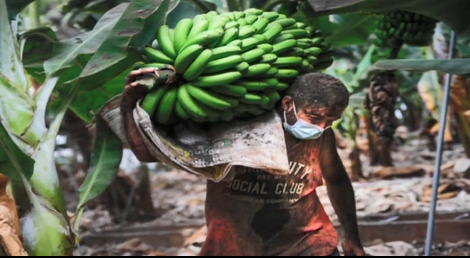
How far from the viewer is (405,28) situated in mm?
999

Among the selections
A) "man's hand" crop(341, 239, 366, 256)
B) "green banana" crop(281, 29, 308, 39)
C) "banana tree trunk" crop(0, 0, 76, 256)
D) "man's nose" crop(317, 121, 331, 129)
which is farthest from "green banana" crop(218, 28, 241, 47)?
"man's hand" crop(341, 239, 366, 256)

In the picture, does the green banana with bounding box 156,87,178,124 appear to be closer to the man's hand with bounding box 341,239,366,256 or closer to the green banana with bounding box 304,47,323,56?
the green banana with bounding box 304,47,323,56

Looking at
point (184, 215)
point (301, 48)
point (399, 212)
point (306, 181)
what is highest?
point (301, 48)

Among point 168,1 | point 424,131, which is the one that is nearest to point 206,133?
point 168,1

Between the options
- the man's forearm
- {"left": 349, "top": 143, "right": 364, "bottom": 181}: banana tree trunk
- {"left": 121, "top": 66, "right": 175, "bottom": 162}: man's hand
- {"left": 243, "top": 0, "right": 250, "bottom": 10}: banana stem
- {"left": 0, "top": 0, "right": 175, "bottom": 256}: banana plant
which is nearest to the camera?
{"left": 121, "top": 66, "right": 175, "bottom": 162}: man's hand

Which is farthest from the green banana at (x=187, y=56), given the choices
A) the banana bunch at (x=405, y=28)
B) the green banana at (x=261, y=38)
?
the banana bunch at (x=405, y=28)

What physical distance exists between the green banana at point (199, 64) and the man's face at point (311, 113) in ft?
0.54

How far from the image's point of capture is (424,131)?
127 cm

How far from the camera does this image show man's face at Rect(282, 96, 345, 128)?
0.85 m

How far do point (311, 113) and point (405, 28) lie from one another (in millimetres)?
306

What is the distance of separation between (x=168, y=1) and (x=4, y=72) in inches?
12.9

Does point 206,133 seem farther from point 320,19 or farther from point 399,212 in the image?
point 399,212

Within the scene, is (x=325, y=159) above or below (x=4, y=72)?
below

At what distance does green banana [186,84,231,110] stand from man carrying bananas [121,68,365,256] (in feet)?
0.40
